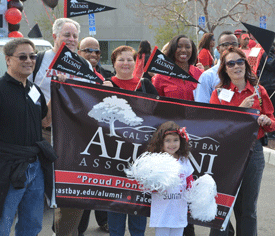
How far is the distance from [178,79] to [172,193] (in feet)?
5.45

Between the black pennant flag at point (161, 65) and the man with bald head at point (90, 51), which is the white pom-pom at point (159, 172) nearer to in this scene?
the black pennant flag at point (161, 65)

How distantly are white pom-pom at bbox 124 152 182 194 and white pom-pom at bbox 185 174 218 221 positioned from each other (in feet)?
0.51

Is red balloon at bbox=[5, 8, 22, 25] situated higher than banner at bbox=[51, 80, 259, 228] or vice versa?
red balloon at bbox=[5, 8, 22, 25]

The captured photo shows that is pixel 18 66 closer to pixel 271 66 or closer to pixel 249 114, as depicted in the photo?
pixel 249 114

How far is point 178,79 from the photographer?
189 inches

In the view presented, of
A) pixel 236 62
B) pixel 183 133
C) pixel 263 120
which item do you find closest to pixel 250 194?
pixel 263 120

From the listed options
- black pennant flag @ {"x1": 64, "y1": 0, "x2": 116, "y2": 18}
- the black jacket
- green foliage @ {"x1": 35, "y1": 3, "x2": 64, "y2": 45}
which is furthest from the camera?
green foliage @ {"x1": 35, "y1": 3, "x2": 64, "y2": 45}

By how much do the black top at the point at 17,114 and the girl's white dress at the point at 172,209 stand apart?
3.72 feet

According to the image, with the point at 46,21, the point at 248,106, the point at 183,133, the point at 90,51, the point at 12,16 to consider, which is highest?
the point at 46,21

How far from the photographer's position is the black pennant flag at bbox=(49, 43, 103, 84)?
3.63 meters

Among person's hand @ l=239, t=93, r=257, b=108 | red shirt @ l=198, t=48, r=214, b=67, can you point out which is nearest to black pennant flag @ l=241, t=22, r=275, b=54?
person's hand @ l=239, t=93, r=257, b=108

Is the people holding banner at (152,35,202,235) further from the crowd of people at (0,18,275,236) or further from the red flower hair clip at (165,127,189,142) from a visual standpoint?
the red flower hair clip at (165,127,189,142)

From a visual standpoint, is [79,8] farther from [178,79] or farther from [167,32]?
[167,32]

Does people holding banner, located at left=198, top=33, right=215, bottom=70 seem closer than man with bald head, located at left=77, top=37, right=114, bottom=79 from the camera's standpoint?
No
